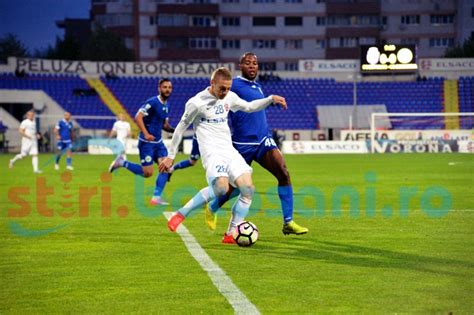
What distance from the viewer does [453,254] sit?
9789 millimetres

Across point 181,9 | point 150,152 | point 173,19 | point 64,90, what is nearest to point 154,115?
point 150,152

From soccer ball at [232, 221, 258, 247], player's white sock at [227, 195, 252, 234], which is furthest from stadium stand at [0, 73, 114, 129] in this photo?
soccer ball at [232, 221, 258, 247]

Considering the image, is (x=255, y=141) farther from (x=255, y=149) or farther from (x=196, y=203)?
(x=196, y=203)

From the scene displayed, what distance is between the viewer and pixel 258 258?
9.71 m

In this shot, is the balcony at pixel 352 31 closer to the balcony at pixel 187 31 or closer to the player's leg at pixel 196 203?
the balcony at pixel 187 31

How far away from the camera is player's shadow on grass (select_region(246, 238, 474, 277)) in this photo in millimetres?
8938

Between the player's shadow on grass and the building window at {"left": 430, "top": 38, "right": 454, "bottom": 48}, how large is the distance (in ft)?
323

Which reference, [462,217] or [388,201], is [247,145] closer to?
[462,217]

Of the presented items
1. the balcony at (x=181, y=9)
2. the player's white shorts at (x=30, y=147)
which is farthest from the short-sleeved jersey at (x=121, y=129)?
the balcony at (x=181, y=9)

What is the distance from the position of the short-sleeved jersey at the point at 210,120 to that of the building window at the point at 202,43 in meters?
94.6

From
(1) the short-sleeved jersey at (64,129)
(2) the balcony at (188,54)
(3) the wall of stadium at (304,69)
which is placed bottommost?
(1) the short-sleeved jersey at (64,129)

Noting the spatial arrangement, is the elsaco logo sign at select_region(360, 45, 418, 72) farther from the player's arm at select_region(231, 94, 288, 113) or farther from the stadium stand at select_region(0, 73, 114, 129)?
the player's arm at select_region(231, 94, 288, 113)

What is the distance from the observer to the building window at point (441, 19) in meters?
105

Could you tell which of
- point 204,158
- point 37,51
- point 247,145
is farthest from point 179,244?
point 37,51
